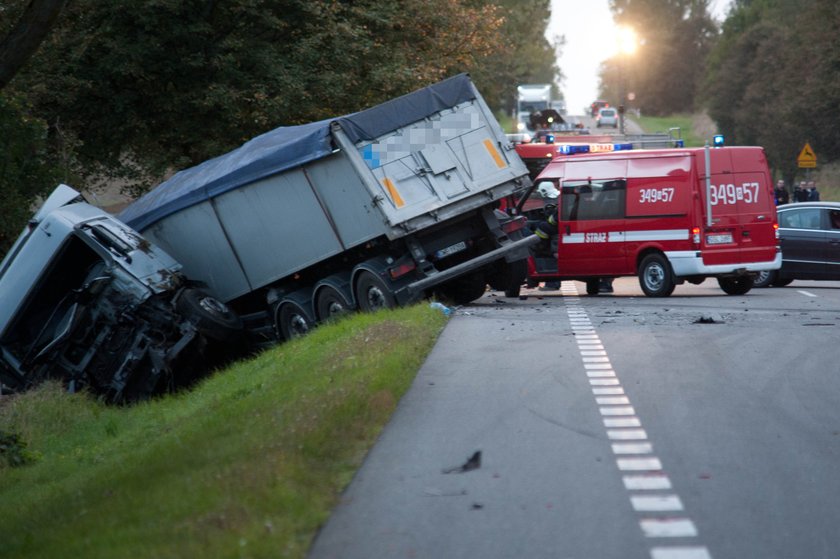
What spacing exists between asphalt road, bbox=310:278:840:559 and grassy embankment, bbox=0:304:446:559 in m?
0.28

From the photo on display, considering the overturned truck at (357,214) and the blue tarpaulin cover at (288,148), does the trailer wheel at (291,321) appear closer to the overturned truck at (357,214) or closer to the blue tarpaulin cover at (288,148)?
the overturned truck at (357,214)

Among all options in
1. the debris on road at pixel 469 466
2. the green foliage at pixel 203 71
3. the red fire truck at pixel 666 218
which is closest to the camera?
the debris on road at pixel 469 466

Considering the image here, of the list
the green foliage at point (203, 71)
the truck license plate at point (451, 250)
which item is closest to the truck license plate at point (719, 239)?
the truck license plate at point (451, 250)

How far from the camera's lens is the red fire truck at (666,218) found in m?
20.4

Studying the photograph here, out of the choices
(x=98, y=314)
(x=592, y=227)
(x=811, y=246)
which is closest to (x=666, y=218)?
(x=592, y=227)

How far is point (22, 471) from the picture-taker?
1330 cm

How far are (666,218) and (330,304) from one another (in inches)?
234

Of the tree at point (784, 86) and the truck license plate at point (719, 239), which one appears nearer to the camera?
the truck license plate at point (719, 239)

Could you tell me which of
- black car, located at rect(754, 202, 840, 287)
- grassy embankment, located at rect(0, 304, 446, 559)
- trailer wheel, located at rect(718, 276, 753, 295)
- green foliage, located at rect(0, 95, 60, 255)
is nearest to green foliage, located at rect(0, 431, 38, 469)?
grassy embankment, located at rect(0, 304, 446, 559)

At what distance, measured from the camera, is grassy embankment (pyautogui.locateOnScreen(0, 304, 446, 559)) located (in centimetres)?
660

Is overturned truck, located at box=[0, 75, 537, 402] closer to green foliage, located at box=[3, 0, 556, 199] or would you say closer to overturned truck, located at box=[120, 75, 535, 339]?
overturned truck, located at box=[120, 75, 535, 339]

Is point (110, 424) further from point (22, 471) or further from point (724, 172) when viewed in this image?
point (724, 172)

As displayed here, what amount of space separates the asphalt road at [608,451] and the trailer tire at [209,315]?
4.15 meters

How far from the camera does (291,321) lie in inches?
756
